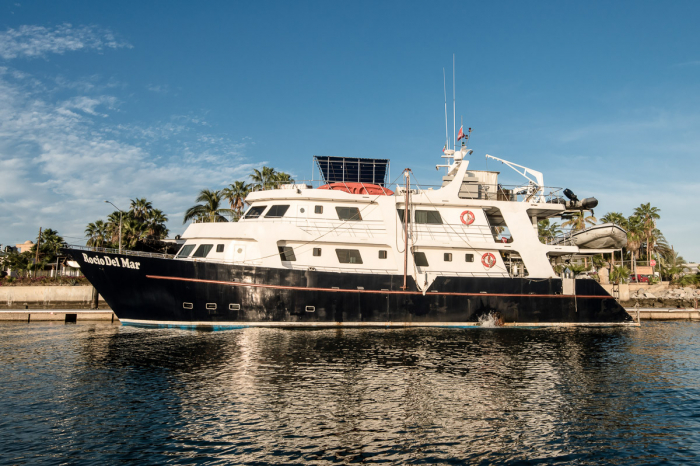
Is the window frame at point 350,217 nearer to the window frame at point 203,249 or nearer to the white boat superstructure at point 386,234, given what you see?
the white boat superstructure at point 386,234

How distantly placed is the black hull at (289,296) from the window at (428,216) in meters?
3.36

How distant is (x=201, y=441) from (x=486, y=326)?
17109mm

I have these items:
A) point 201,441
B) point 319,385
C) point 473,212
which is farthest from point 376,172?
point 201,441

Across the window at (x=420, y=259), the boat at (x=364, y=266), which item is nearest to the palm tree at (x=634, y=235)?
the boat at (x=364, y=266)

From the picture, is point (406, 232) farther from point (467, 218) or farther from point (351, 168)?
point (351, 168)

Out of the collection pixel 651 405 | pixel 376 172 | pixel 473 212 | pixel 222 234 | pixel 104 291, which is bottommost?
pixel 651 405

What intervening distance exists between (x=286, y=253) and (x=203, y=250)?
162 inches

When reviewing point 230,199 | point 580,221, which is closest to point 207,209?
point 230,199

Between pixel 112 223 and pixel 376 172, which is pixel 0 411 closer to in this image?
pixel 376 172

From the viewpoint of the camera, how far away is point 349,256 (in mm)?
21906

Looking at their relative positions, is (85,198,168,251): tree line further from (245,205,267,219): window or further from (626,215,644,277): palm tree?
(626,215,644,277): palm tree

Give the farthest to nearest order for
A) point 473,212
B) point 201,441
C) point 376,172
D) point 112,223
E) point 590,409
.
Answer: point 112,223
point 376,172
point 473,212
point 590,409
point 201,441

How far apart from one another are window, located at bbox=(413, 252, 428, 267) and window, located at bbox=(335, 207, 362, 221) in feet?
11.7

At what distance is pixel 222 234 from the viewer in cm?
2083
